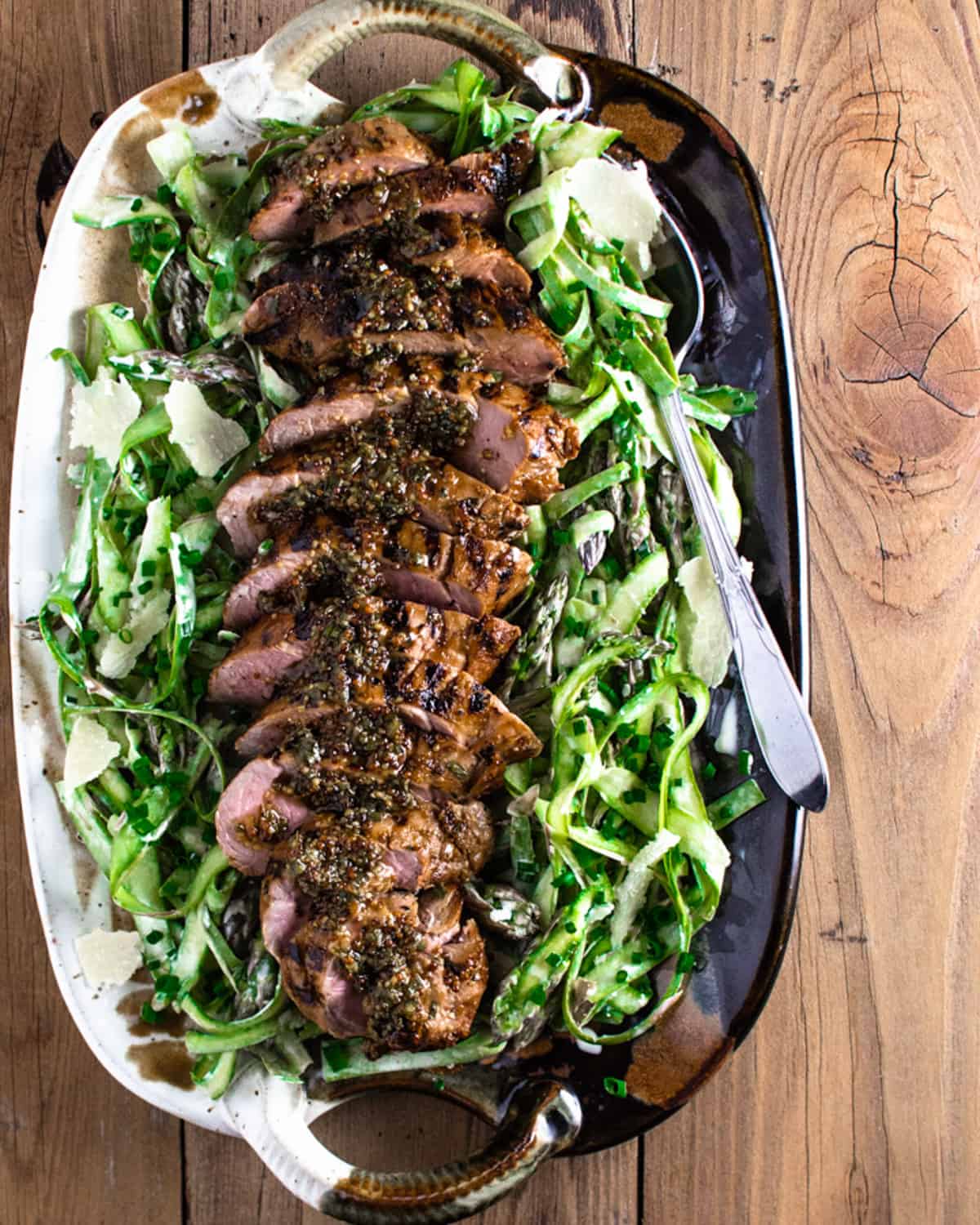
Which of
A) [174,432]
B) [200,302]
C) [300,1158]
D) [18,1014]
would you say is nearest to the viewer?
[300,1158]

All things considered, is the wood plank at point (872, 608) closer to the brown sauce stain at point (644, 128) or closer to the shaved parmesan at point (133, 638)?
the brown sauce stain at point (644, 128)

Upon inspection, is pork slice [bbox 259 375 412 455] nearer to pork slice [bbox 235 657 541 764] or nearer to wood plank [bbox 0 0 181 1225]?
pork slice [bbox 235 657 541 764]

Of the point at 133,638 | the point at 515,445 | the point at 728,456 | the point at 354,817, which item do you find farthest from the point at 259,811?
the point at 728,456

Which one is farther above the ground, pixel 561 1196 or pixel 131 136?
pixel 131 136

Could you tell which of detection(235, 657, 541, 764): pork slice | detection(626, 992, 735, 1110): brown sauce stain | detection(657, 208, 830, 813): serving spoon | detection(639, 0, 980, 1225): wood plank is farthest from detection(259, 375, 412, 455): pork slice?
detection(626, 992, 735, 1110): brown sauce stain

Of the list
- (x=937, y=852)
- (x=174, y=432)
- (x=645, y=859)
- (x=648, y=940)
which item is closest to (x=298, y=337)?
(x=174, y=432)

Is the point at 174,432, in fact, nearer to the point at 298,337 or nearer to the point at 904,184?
the point at 298,337
